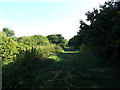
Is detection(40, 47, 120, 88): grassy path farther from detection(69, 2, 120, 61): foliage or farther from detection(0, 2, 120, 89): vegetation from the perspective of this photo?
detection(69, 2, 120, 61): foliage

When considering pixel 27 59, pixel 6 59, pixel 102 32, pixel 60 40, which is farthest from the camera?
pixel 60 40

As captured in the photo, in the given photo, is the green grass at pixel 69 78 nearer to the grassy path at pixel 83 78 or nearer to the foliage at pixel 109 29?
the grassy path at pixel 83 78

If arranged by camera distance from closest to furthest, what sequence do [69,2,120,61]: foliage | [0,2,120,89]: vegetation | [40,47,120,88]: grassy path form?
[40,47,120,88]: grassy path → [0,2,120,89]: vegetation → [69,2,120,61]: foliage

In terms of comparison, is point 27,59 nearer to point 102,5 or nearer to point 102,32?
point 102,32

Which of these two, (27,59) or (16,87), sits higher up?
(27,59)

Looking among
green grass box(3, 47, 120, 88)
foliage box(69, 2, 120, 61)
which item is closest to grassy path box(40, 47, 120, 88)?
green grass box(3, 47, 120, 88)

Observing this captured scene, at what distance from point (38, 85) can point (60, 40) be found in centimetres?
4888

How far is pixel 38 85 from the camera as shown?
447 centimetres

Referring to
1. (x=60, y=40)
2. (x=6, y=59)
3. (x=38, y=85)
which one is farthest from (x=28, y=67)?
(x=60, y=40)

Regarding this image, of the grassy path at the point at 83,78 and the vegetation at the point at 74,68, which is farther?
the vegetation at the point at 74,68

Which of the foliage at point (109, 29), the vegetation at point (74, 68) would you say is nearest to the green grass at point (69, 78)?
the vegetation at point (74, 68)

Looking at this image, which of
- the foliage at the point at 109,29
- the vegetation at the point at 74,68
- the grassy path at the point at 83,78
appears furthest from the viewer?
the foliage at the point at 109,29

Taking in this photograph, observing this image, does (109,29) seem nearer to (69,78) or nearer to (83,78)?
(83,78)

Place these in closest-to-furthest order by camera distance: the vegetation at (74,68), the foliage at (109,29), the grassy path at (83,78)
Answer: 1. the grassy path at (83,78)
2. the vegetation at (74,68)
3. the foliage at (109,29)
